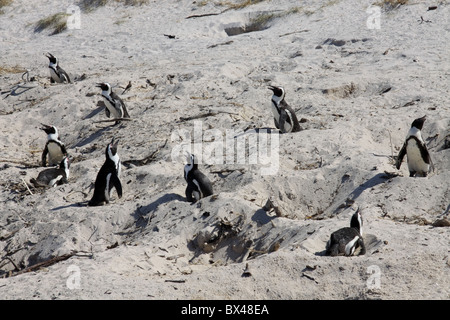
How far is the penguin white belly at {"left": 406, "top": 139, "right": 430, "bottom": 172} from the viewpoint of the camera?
6188mm

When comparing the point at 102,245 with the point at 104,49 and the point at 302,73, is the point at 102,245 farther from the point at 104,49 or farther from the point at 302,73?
the point at 104,49

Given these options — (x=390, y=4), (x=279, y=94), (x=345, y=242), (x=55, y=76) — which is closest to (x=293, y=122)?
(x=279, y=94)

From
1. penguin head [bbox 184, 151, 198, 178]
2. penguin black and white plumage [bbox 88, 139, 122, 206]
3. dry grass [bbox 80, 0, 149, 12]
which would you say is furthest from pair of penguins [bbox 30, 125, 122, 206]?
dry grass [bbox 80, 0, 149, 12]

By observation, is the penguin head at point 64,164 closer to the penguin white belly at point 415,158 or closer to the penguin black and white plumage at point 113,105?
the penguin black and white plumage at point 113,105

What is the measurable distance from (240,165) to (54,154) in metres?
2.76

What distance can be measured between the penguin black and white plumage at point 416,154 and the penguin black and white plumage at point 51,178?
386 cm

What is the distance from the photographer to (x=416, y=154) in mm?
6215

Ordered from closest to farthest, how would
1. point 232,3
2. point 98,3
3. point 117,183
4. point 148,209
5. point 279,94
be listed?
point 148,209 → point 117,183 → point 279,94 → point 232,3 → point 98,3

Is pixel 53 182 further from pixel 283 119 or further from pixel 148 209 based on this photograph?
pixel 283 119

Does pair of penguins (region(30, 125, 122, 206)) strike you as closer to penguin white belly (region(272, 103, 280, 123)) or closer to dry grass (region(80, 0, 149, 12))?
penguin white belly (region(272, 103, 280, 123))

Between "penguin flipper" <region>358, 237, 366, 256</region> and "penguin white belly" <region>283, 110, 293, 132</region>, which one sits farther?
"penguin white belly" <region>283, 110, 293, 132</region>

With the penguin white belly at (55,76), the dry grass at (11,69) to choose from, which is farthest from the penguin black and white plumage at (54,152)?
the dry grass at (11,69)

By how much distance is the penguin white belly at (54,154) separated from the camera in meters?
7.75
